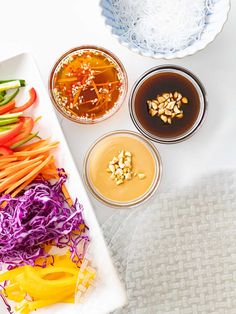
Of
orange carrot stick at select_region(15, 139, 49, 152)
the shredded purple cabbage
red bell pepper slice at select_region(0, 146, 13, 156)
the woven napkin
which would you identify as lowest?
the woven napkin

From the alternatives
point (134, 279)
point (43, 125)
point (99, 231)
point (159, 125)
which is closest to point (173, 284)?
point (134, 279)

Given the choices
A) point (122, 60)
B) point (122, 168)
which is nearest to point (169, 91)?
point (122, 60)

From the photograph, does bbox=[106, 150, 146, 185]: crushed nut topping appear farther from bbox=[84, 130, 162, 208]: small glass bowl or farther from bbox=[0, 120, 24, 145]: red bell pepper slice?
bbox=[0, 120, 24, 145]: red bell pepper slice

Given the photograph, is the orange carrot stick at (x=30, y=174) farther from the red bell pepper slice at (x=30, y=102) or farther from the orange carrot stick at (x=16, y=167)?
the red bell pepper slice at (x=30, y=102)

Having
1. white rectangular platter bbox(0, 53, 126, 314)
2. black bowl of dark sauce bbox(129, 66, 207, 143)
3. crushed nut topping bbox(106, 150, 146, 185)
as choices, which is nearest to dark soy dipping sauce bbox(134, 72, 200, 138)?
black bowl of dark sauce bbox(129, 66, 207, 143)

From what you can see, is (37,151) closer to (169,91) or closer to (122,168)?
(122,168)

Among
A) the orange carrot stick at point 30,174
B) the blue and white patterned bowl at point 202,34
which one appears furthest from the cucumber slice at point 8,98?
the blue and white patterned bowl at point 202,34

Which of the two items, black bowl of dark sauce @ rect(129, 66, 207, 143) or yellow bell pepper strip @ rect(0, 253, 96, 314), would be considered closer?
yellow bell pepper strip @ rect(0, 253, 96, 314)

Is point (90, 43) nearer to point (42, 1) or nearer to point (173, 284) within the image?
point (42, 1)
